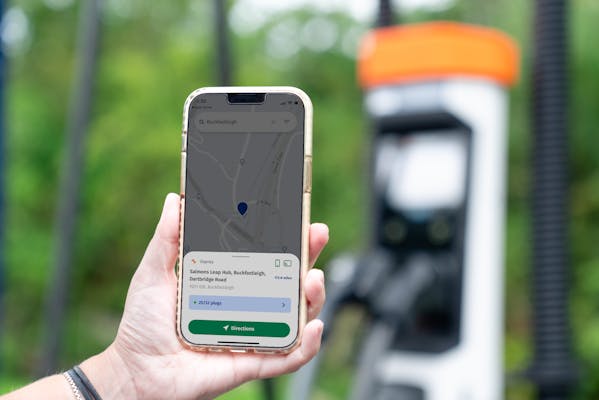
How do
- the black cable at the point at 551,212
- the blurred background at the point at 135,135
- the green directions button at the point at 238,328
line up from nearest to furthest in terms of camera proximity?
the green directions button at the point at 238,328 → the black cable at the point at 551,212 → the blurred background at the point at 135,135

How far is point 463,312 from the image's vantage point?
1.99 metres

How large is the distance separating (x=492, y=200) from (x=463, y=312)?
0.24 m

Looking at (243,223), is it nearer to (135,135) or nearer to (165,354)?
(165,354)

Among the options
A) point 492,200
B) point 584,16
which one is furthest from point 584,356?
point 492,200

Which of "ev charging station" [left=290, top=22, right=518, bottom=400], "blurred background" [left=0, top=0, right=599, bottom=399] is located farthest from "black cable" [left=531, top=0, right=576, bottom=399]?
"blurred background" [left=0, top=0, right=599, bottom=399]

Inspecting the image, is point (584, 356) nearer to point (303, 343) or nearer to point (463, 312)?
point (463, 312)

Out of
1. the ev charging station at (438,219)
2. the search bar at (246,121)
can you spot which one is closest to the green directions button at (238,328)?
the search bar at (246,121)

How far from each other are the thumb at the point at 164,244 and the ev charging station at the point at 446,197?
3.93 feet

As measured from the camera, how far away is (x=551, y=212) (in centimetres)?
196

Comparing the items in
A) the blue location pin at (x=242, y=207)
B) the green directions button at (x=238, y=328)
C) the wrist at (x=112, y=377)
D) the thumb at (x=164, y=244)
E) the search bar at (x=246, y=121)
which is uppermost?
the search bar at (x=246, y=121)

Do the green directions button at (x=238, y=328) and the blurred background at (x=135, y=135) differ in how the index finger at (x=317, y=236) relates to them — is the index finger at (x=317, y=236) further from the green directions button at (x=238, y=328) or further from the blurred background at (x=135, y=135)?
the blurred background at (x=135, y=135)

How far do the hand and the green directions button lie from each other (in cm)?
2

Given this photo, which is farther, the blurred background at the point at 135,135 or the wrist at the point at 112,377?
the blurred background at the point at 135,135

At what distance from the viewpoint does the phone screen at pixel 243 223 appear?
0.79m
